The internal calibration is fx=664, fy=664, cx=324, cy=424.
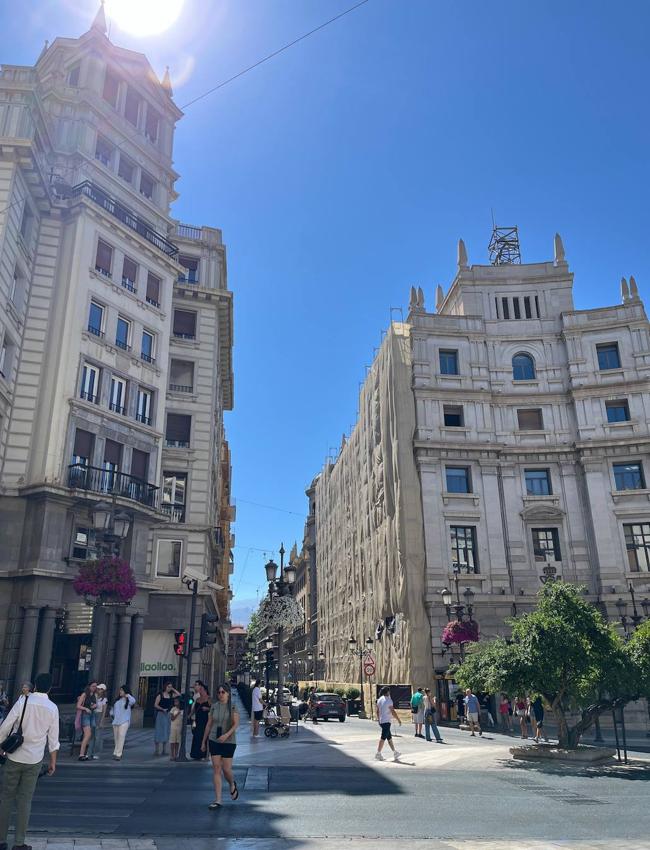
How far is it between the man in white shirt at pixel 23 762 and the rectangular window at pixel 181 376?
2675 centimetres

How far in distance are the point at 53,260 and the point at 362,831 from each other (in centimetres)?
2530

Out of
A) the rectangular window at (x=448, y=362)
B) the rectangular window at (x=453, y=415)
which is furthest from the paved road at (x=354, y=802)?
the rectangular window at (x=448, y=362)

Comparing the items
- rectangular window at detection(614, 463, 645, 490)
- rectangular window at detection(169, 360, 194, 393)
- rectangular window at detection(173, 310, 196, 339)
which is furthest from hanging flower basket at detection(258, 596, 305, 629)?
rectangular window at detection(614, 463, 645, 490)

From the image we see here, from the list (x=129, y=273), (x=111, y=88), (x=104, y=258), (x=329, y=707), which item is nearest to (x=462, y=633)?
(x=329, y=707)

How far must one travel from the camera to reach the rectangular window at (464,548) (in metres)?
36.8

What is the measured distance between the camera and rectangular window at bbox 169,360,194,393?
3391cm

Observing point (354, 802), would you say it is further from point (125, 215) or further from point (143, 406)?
point (125, 215)

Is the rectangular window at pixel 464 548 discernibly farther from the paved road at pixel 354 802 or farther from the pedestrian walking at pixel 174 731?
the pedestrian walking at pixel 174 731

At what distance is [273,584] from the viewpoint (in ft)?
83.9

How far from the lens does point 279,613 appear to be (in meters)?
23.8

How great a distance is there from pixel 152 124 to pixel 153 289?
10.5 metres

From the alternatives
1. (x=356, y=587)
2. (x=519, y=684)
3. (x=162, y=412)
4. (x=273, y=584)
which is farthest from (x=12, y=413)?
(x=356, y=587)

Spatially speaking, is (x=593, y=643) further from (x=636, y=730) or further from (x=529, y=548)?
(x=529, y=548)

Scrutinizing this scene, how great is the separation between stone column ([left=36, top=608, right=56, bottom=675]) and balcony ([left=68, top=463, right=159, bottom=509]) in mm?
4470
